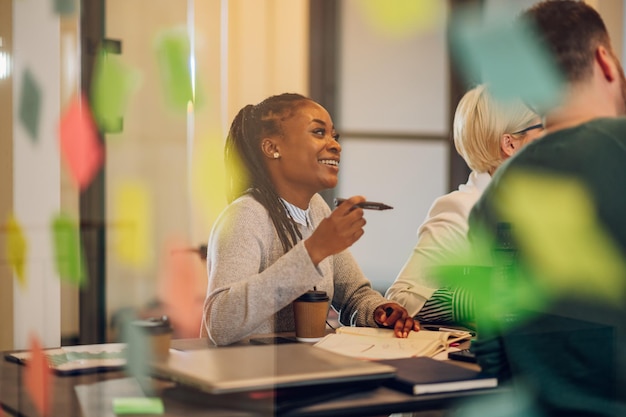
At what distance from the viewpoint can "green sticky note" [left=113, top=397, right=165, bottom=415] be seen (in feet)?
2.54

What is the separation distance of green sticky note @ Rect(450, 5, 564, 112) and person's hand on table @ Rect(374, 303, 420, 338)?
1.20 feet

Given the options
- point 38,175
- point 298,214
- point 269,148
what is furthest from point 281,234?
point 38,175

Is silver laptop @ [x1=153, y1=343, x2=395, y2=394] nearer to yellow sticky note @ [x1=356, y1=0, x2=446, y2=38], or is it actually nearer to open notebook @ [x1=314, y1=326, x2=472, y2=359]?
open notebook @ [x1=314, y1=326, x2=472, y2=359]

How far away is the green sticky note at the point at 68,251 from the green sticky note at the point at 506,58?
3.37 ft

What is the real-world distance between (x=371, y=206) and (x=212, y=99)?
0.41m

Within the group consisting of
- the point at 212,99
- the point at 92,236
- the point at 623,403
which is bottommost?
the point at 623,403

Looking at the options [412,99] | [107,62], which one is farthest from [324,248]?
[107,62]

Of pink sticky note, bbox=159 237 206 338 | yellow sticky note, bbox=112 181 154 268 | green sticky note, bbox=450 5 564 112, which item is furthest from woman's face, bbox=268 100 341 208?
yellow sticky note, bbox=112 181 154 268

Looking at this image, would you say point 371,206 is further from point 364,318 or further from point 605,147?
point 605,147

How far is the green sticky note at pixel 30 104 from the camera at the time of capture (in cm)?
170

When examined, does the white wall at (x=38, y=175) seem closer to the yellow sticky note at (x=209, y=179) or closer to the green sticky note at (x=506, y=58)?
the yellow sticky note at (x=209, y=179)

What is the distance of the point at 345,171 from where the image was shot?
52.0 inches

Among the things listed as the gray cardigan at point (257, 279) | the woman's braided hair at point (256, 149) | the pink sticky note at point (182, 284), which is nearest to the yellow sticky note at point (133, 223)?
the pink sticky note at point (182, 284)

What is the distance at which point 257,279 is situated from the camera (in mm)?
1086
